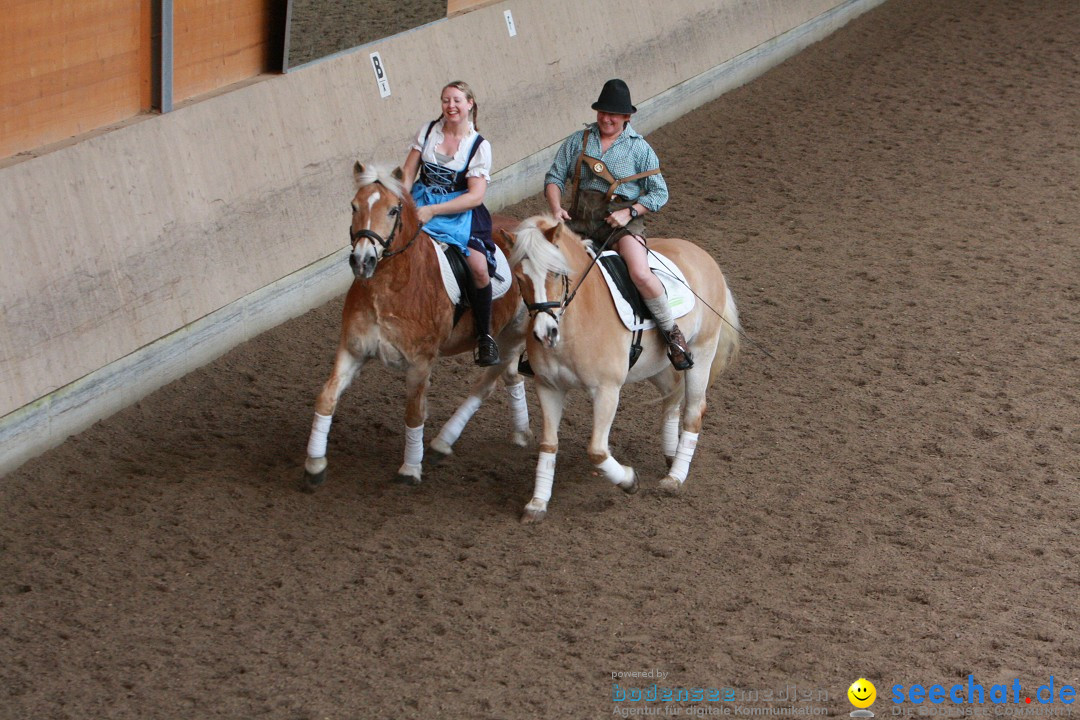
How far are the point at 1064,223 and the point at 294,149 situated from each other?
288 inches

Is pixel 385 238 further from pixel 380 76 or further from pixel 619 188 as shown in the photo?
pixel 380 76

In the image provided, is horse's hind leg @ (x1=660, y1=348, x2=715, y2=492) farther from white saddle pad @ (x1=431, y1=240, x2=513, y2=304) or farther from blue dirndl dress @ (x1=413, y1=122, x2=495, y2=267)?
blue dirndl dress @ (x1=413, y1=122, x2=495, y2=267)

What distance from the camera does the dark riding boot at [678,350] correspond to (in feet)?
23.0

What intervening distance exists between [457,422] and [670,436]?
134 centimetres

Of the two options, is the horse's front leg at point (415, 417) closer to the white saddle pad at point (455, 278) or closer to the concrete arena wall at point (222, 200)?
the white saddle pad at point (455, 278)

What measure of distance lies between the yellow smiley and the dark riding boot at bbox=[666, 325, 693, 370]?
89.7 inches

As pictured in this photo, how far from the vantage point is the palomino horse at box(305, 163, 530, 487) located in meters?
6.32

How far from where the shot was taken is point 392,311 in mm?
6633

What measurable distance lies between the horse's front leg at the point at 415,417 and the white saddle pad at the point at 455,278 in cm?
42

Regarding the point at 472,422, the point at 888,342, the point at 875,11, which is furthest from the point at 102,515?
the point at 875,11

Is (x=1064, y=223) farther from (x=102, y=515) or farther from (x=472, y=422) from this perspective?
(x=102, y=515)

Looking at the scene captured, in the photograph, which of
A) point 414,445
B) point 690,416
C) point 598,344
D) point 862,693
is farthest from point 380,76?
point 862,693

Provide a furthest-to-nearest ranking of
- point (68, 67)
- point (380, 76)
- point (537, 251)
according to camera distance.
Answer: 1. point (380, 76)
2. point (68, 67)
3. point (537, 251)

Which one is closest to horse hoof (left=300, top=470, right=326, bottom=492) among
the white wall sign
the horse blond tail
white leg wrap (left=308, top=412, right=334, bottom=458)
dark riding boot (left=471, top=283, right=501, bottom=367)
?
white leg wrap (left=308, top=412, right=334, bottom=458)
